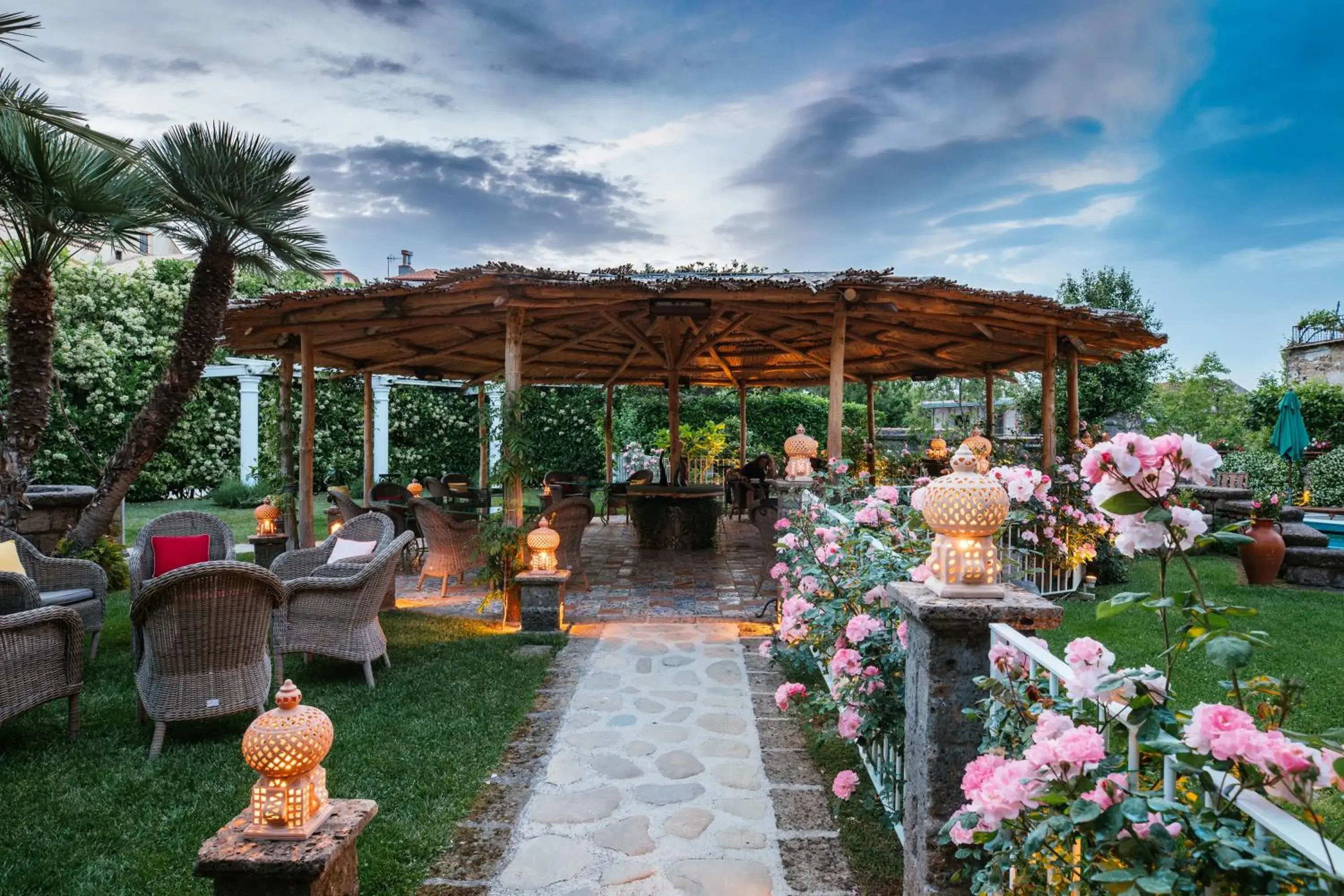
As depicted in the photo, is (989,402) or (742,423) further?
(742,423)

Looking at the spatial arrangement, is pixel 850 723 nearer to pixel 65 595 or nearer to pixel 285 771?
pixel 285 771

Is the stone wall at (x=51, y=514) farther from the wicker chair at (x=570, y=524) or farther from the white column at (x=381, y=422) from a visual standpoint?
the white column at (x=381, y=422)

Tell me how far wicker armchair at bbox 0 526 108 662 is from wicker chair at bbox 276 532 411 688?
1.66 m

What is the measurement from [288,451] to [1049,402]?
29.1ft

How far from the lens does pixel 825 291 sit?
6.05 meters

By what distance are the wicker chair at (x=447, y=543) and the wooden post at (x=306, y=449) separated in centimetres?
136

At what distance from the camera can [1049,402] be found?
8.09 m

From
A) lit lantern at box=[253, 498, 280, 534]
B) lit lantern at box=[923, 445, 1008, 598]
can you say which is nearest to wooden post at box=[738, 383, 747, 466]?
lit lantern at box=[253, 498, 280, 534]

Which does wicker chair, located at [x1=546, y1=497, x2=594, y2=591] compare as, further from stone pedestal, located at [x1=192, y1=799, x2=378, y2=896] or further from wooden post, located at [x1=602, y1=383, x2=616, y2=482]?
wooden post, located at [x1=602, y1=383, x2=616, y2=482]

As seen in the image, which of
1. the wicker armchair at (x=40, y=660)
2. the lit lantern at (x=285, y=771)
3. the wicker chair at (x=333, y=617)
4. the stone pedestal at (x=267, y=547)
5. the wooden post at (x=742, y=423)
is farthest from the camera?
the wooden post at (x=742, y=423)

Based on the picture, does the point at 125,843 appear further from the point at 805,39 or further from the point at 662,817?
the point at 805,39

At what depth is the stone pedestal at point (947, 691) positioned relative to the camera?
76.0 inches

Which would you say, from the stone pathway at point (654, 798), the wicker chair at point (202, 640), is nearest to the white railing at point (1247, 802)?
the stone pathway at point (654, 798)

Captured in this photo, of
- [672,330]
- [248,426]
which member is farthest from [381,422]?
[672,330]
